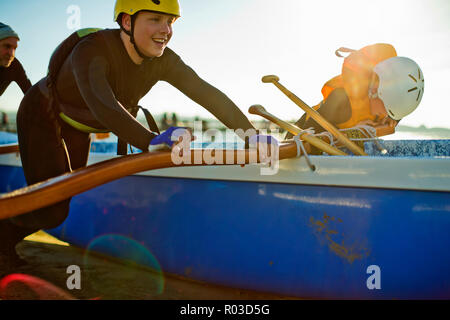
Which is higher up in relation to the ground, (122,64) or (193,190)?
(122,64)

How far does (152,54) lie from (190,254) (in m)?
1.28

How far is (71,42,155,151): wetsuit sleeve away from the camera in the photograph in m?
1.45

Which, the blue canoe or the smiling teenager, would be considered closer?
the smiling teenager

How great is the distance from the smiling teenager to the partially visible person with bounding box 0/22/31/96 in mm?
1312

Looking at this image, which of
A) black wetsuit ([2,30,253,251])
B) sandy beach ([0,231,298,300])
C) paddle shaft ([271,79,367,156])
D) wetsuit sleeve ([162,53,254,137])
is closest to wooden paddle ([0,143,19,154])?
sandy beach ([0,231,298,300])

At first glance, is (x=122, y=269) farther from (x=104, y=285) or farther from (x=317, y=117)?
(x=317, y=117)

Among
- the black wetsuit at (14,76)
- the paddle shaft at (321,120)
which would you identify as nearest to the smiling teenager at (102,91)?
the paddle shaft at (321,120)

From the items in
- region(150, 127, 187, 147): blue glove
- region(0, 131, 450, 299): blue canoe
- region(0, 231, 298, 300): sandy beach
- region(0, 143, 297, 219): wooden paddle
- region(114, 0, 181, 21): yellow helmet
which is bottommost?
region(0, 231, 298, 300): sandy beach

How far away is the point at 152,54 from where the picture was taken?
5.81 feet

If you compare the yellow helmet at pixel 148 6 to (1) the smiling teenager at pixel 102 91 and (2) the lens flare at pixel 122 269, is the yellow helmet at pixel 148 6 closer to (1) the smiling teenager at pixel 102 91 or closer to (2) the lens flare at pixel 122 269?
(1) the smiling teenager at pixel 102 91

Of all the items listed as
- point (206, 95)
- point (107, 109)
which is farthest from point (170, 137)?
point (206, 95)

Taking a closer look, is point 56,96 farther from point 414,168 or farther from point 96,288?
point 414,168

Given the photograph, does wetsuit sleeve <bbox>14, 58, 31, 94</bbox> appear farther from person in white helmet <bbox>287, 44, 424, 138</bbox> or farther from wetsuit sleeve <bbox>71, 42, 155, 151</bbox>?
person in white helmet <bbox>287, 44, 424, 138</bbox>
